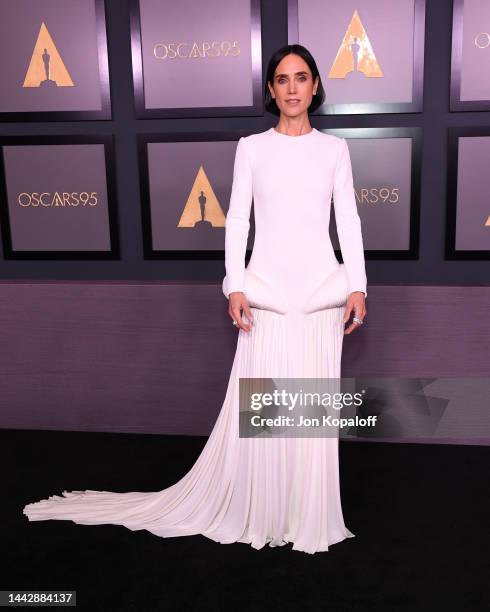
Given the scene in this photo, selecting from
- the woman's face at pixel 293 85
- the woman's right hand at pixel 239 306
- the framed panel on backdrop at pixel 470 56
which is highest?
the framed panel on backdrop at pixel 470 56

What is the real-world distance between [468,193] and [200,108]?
120 centimetres

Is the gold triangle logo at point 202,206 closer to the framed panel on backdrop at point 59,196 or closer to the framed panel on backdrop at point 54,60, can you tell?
the framed panel on backdrop at point 59,196

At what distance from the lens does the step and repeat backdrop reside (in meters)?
2.50

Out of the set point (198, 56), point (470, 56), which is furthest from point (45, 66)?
point (470, 56)

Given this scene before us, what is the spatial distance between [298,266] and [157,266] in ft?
3.62

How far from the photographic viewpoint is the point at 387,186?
262cm

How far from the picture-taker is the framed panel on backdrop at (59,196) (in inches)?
109

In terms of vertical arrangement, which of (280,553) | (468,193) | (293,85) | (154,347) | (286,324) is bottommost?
(280,553)

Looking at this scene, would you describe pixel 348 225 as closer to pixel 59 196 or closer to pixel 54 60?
pixel 59 196

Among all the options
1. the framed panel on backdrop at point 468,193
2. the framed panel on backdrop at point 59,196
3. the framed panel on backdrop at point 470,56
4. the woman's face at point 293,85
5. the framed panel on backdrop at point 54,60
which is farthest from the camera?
the framed panel on backdrop at point 59,196

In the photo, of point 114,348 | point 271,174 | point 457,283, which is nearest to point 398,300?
point 457,283

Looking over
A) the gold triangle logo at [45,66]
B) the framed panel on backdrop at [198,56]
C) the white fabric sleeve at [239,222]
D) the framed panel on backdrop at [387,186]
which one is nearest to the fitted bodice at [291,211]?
the white fabric sleeve at [239,222]

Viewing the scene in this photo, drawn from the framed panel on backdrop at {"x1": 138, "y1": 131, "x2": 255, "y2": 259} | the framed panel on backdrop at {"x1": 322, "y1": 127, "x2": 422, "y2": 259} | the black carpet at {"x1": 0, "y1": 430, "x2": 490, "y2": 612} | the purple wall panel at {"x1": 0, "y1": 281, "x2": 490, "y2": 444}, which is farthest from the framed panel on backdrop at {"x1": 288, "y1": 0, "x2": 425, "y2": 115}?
the black carpet at {"x1": 0, "y1": 430, "x2": 490, "y2": 612}

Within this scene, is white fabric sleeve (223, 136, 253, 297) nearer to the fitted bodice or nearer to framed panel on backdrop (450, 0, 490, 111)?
the fitted bodice
